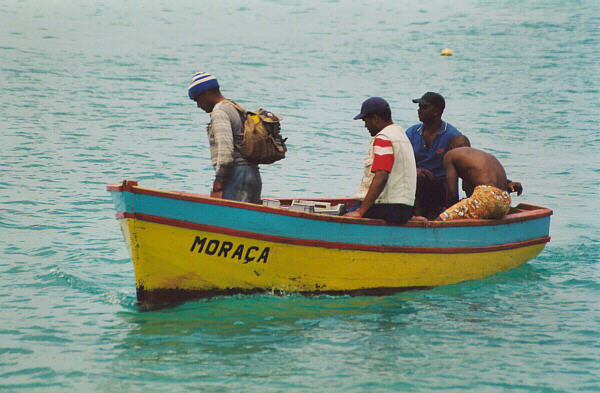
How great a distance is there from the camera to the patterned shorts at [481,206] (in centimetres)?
838

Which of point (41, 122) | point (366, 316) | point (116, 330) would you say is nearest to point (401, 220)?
point (366, 316)

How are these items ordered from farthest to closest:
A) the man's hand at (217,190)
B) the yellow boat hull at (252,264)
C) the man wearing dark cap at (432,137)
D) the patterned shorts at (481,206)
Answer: the man wearing dark cap at (432,137) → the patterned shorts at (481,206) → the man's hand at (217,190) → the yellow boat hull at (252,264)

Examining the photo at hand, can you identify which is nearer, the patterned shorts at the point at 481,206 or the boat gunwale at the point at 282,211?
the boat gunwale at the point at 282,211

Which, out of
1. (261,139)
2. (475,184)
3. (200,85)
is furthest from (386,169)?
(200,85)

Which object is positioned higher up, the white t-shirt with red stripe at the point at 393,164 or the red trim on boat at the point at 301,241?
the white t-shirt with red stripe at the point at 393,164

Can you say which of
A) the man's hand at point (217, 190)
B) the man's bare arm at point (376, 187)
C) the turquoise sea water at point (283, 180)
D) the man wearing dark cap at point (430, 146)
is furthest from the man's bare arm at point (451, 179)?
the man's hand at point (217, 190)

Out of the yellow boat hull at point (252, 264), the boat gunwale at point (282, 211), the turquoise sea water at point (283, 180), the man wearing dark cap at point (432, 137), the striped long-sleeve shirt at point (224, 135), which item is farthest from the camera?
the man wearing dark cap at point (432, 137)

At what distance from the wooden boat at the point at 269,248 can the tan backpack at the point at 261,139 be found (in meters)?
0.45

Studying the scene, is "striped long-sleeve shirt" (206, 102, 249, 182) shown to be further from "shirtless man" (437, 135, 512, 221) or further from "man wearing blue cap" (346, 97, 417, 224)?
"shirtless man" (437, 135, 512, 221)

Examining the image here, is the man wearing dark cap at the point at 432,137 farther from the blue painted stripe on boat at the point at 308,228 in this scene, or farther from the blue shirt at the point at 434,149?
the blue painted stripe on boat at the point at 308,228

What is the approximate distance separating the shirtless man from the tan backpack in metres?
2.08

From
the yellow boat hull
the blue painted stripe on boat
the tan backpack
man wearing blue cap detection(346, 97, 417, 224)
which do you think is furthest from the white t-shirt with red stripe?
the tan backpack

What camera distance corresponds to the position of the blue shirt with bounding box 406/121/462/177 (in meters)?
8.89

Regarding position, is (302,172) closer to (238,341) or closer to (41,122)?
(41,122)
